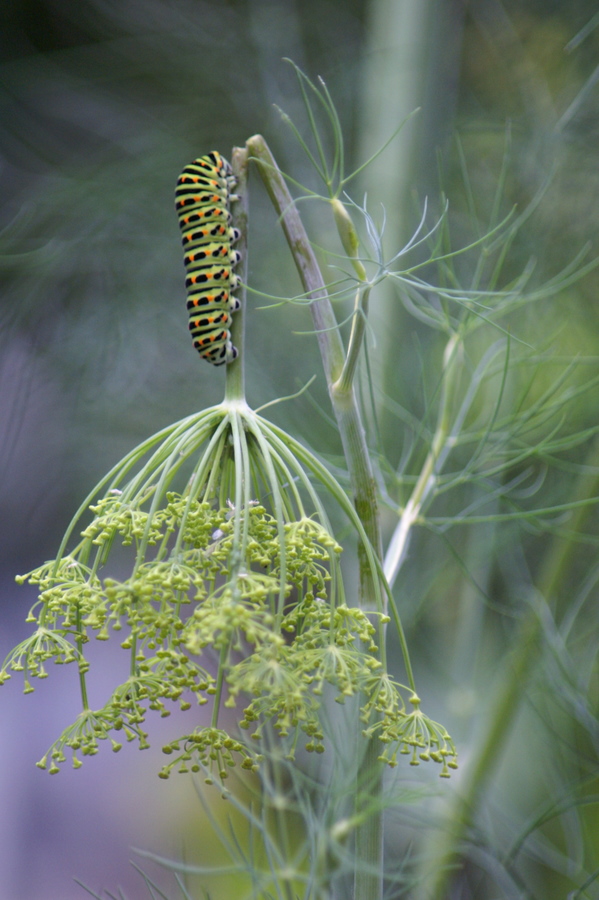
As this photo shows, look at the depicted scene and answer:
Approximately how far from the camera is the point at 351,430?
427 mm

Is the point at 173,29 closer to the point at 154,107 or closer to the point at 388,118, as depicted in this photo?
the point at 154,107

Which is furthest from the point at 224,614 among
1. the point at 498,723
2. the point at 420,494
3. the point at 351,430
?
the point at 498,723

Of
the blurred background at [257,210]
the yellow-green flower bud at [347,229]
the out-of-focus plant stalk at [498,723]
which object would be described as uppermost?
the blurred background at [257,210]

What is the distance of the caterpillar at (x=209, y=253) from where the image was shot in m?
0.46

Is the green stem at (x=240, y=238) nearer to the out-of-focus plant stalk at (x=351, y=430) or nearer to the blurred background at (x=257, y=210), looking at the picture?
the out-of-focus plant stalk at (x=351, y=430)

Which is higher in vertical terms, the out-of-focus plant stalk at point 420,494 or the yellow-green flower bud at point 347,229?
the yellow-green flower bud at point 347,229

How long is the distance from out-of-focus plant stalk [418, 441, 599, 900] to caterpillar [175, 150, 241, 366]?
0.38m

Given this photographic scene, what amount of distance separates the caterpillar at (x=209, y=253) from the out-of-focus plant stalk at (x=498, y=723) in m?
0.38

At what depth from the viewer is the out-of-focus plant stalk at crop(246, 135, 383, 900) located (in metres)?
0.43

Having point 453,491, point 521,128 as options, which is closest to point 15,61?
point 521,128

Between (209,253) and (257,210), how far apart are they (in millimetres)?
971

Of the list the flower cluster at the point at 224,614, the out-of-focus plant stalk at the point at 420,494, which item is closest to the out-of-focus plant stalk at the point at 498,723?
the out-of-focus plant stalk at the point at 420,494

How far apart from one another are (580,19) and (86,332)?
937mm

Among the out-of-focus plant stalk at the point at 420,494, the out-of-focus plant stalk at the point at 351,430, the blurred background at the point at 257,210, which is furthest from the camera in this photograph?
the blurred background at the point at 257,210
